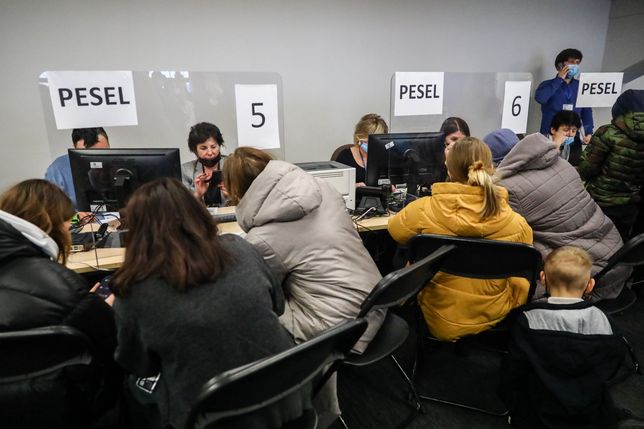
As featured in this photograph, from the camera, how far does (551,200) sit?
71.3 inches

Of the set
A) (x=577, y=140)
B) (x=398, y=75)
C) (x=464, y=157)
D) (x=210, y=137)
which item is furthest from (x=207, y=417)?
(x=577, y=140)

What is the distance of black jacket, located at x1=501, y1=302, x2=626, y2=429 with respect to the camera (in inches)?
54.7

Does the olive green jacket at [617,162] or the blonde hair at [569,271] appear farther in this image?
the olive green jacket at [617,162]

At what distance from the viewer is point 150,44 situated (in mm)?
3178

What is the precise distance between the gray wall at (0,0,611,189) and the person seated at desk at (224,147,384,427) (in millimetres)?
2315

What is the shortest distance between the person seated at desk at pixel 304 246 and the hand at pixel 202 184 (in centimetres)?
102

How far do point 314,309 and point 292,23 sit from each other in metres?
2.92

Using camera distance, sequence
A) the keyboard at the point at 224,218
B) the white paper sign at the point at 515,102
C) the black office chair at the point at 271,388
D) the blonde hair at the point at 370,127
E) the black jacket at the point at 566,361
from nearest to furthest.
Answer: the black office chair at the point at 271,388 → the black jacket at the point at 566,361 → the keyboard at the point at 224,218 → the blonde hair at the point at 370,127 → the white paper sign at the point at 515,102

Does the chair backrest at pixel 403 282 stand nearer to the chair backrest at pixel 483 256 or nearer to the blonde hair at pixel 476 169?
the chair backrest at pixel 483 256

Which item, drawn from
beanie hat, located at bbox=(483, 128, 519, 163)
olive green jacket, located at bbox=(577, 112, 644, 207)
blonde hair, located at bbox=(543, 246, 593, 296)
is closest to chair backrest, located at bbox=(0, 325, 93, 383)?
blonde hair, located at bbox=(543, 246, 593, 296)

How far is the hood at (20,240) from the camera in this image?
104 centimetres

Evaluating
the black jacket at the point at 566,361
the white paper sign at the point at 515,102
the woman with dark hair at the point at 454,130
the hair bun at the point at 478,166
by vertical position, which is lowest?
the black jacket at the point at 566,361

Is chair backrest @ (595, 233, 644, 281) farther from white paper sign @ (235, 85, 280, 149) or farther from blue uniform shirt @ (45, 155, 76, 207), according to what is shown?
blue uniform shirt @ (45, 155, 76, 207)

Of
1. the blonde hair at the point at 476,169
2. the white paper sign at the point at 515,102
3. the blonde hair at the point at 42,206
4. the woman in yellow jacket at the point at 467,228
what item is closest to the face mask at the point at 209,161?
the blonde hair at the point at 42,206
